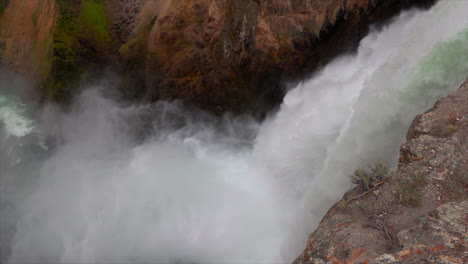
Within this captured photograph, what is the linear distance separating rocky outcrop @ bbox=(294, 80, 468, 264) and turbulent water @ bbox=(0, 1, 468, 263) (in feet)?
3.84

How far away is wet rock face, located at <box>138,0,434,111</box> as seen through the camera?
10.2m

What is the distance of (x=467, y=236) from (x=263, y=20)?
7792 mm

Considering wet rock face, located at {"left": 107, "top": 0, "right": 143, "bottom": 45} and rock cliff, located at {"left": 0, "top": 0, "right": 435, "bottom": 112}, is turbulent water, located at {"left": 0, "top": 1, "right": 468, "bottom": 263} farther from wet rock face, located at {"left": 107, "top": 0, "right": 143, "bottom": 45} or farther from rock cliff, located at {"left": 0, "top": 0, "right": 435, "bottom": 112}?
wet rock face, located at {"left": 107, "top": 0, "right": 143, "bottom": 45}

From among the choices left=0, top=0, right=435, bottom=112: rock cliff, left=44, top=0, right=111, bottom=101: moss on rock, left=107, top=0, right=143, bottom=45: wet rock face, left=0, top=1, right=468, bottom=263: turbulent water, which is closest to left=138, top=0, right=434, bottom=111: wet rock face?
left=0, top=0, right=435, bottom=112: rock cliff

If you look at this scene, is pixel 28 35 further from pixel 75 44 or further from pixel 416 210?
pixel 416 210

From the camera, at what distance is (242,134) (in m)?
12.0

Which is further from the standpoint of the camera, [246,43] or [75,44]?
[75,44]

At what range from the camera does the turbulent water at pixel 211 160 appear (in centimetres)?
820

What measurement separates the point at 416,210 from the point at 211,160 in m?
7.05

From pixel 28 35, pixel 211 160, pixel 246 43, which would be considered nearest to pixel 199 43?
pixel 246 43

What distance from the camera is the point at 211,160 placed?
11609 mm

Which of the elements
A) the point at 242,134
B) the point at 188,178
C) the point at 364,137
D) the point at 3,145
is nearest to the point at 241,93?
the point at 242,134

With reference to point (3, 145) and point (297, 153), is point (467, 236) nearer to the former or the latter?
point (297, 153)

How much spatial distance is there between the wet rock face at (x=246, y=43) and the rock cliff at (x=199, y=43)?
0.09 feet
